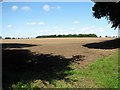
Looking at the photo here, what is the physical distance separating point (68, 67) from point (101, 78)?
11.3 ft

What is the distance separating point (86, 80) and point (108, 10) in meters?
21.8

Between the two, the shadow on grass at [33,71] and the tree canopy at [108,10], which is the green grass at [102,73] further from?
the tree canopy at [108,10]

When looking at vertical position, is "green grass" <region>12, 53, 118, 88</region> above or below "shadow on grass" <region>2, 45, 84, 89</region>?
below

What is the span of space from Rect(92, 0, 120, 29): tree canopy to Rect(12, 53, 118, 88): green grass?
1576cm

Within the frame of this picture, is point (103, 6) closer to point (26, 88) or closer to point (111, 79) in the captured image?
point (111, 79)

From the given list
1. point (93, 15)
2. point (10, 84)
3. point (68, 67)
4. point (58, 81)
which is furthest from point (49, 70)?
point (93, 15)

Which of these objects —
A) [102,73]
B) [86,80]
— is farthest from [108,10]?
[86,80]

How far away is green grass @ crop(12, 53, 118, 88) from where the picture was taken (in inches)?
489

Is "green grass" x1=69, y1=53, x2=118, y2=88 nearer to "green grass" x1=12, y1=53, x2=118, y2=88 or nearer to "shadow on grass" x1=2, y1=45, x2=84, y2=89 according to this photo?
"green grass" x1=12, y1=53, x2=118, y2=88

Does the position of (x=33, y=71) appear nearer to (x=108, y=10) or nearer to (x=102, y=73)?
(x=102, y=73)

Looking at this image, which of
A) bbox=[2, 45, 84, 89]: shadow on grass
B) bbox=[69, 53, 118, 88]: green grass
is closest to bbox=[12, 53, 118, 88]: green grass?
bbox=[69, 53, 118, 88]: green grass

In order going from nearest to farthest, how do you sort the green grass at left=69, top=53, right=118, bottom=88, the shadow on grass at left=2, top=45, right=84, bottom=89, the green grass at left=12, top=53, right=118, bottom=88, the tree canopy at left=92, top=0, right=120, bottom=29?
the green grass at left=12, top=53, right=118, bottom=88, the green grass at left=69, top=53, right=118, bottom=88, the shadow on grass at left=2, top=45, right=84, bottom=89, the tree canopy at left=92, top=0, right=120, bottom=29

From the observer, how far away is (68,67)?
17.1 metres

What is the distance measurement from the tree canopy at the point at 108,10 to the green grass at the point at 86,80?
15.8 meters
